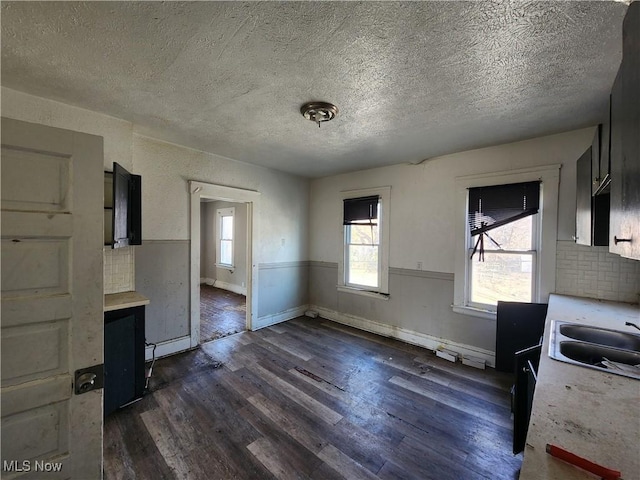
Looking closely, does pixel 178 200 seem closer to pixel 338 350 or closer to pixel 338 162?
pixel 338 162

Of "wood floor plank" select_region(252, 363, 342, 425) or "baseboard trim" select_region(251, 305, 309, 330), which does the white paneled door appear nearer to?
"wood floor plank" select_region(252, 363, 342, 425)

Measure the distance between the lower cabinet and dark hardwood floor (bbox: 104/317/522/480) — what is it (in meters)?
0.12

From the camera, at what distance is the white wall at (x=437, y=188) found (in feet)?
8.48

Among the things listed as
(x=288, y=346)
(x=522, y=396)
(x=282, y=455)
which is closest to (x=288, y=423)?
(x=282, y=455)

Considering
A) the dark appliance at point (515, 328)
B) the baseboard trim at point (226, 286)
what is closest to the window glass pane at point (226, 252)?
the baseboard trim at point (226, 286)

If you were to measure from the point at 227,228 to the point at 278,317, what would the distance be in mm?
3530

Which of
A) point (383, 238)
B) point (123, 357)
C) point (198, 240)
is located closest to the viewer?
point (123, 357)

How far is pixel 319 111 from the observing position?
6.95ft

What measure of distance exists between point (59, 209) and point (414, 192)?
351 cm

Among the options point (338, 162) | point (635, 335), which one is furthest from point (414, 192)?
point (635, 335)

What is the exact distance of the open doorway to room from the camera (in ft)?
17.7

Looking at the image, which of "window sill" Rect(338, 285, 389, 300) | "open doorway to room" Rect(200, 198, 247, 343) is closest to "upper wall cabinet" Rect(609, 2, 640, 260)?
"window sill" Rect(338, 285, 389, 300)

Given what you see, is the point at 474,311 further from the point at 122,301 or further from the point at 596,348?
the point at 122,301

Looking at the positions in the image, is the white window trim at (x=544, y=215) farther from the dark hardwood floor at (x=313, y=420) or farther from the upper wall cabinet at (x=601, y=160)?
the dark hardwood floor at (x=313, y=420)
